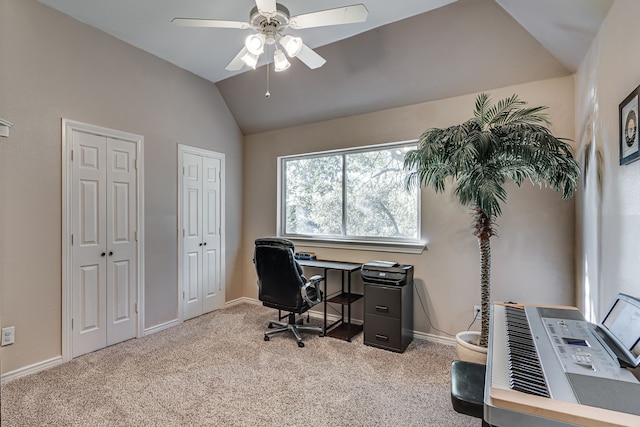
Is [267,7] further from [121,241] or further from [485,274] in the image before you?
[121,241]

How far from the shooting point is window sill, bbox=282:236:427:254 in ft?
11.2

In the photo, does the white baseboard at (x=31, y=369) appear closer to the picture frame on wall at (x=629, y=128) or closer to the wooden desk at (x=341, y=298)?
the wooden desk at (x=341, y=298)

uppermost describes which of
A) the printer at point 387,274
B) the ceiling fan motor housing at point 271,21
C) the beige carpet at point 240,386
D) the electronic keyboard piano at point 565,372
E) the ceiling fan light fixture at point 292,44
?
the ceiling fan motor housing at point 271,21

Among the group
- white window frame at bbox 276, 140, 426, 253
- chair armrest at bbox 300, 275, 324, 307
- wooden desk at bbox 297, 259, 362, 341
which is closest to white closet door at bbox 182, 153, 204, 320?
white window frame at bbox 276, 140, 426, 253

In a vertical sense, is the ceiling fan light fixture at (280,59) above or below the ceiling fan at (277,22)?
below

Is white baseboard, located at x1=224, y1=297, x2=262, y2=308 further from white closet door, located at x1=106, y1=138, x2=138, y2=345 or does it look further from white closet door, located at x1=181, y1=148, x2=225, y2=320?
white closet door, located at x1=106, y1=138, x2=138, y2=345

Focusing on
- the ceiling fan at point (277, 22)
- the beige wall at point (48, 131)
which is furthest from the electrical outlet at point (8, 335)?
the ceiling fan at point (277, 22)

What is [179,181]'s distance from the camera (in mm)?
3836

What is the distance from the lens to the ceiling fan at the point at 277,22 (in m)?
1.89

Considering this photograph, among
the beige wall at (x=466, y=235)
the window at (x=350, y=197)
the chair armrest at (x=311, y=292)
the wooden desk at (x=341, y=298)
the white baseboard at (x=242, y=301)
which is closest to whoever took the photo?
the beige wall at (x=466, y=235)

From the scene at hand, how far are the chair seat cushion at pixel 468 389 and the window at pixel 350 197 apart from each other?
1930 mm

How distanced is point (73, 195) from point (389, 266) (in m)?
3.06

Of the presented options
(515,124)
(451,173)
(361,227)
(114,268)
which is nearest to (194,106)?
(114,268)

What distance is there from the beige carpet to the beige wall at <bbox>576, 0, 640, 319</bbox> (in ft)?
4.07
